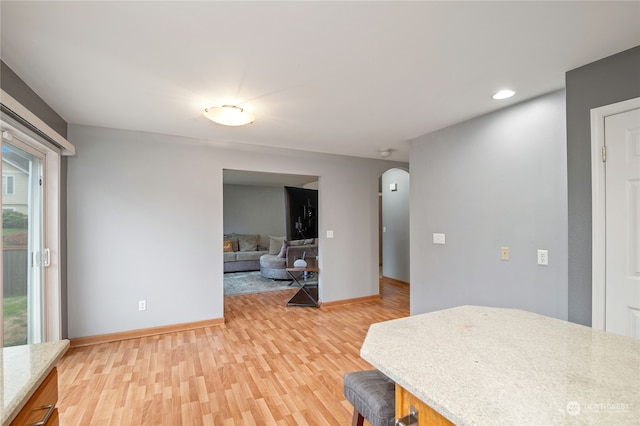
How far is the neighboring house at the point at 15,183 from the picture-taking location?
6.62ft

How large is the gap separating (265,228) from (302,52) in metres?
7.16

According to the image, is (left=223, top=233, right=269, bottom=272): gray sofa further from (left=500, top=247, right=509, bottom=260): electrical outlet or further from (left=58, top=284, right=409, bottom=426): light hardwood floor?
(left=500, top=247, right=509, bottom=260): electrical outlet

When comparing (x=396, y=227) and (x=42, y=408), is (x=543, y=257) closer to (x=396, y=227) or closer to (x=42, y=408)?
(x=42, y=408)

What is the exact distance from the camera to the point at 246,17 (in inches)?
54.5

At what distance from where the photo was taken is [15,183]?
218cm

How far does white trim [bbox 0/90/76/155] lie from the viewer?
1.68 meters

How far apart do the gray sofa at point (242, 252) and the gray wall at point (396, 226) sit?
10.2ft

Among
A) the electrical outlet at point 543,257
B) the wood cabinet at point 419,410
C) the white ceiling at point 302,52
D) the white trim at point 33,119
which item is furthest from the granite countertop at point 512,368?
the white trim at point 33,119

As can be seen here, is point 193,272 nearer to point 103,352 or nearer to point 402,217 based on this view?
point 103,352

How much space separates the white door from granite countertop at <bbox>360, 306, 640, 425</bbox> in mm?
773

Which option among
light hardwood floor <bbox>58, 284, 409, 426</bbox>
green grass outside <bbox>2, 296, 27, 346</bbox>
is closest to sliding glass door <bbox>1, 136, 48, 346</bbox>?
green grass outside <bbox>2, 296, 27, 346</bbox>

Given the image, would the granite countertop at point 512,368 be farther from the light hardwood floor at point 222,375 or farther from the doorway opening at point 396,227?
the doorway opening at point 396,227

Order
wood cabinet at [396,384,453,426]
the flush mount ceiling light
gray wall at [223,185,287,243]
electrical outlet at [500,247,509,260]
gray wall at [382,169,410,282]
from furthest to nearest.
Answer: gray wall at [223,185,287,243], gray wall at [382,169,410,282], electrical outlet at [500,247,509,260], the flush mount ceiling light, wood cabinet at [396,384,453,426]

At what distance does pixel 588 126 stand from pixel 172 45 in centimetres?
256
